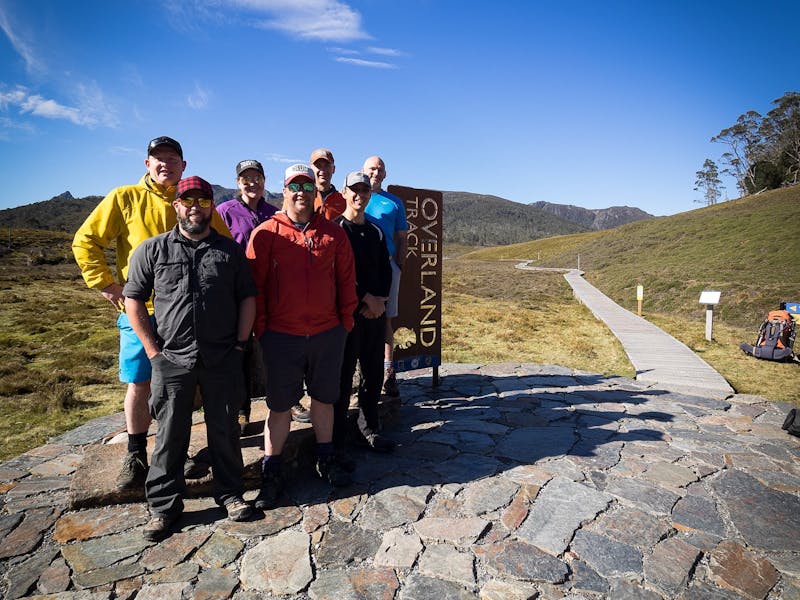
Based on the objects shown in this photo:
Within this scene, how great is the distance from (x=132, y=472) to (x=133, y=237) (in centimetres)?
150

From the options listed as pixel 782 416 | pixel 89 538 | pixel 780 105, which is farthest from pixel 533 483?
pixel 780 105

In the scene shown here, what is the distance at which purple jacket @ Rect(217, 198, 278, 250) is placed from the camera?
3592mm

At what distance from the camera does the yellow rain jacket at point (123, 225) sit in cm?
291

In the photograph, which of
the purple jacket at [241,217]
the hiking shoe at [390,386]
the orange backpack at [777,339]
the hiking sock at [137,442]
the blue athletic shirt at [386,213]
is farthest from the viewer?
the orange backpack at [777,339]

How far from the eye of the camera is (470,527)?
113 inches

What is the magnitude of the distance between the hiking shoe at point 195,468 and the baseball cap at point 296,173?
6.34 feet

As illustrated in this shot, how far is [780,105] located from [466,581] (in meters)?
76.3

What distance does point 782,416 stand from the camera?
199 inches

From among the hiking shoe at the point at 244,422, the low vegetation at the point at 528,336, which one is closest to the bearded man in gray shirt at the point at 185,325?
the hiking shoe at the point at 244,422

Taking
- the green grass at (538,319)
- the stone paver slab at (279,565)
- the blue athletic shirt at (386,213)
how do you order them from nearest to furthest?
the stone paver slab at (279,565)
the blue athletic shirt at (386,213)
the green grass at (538,319)

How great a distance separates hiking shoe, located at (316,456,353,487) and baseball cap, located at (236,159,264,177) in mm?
2166

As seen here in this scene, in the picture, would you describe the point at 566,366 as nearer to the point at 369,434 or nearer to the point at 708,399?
the point at 708,399

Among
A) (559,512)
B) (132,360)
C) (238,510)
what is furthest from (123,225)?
(559,512)

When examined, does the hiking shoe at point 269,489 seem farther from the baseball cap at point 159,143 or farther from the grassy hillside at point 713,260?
the grassy hillside at point 713,260
